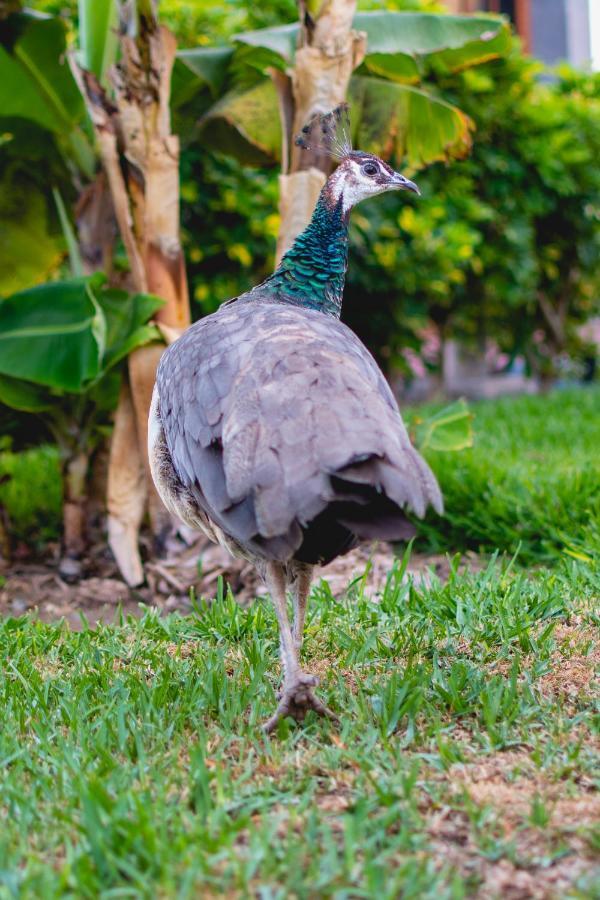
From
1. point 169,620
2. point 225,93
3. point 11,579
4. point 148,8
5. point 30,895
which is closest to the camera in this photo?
point 30,895

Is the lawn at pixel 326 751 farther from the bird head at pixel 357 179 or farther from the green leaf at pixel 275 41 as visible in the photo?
the green leaf at pixel 275 41

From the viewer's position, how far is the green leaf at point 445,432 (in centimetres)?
470

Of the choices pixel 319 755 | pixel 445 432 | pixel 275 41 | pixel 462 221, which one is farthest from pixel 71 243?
pixel 462 221

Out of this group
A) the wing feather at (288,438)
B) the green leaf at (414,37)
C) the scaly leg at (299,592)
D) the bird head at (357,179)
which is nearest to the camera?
the wing feather at (288,438)

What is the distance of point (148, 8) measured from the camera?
4219mm

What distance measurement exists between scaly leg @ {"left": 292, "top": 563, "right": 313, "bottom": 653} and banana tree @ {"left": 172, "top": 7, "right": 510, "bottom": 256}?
2.16 m

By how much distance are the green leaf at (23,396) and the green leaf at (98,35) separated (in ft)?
4.90

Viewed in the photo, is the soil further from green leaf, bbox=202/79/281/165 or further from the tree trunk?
green leaf, bbox=202/79/281/165

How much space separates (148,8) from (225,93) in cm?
103

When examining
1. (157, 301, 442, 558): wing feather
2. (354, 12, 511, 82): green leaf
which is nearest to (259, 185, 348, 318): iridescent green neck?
(157, 301, 442, 558): wing feather

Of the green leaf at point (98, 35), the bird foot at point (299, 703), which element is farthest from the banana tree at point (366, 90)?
the bird foot at point (299, 703)

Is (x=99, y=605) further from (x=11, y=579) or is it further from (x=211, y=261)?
(x=211, y=261)

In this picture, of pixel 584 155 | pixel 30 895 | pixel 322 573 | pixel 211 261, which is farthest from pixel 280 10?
pixel 30 895

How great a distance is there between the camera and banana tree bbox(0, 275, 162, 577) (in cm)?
435
